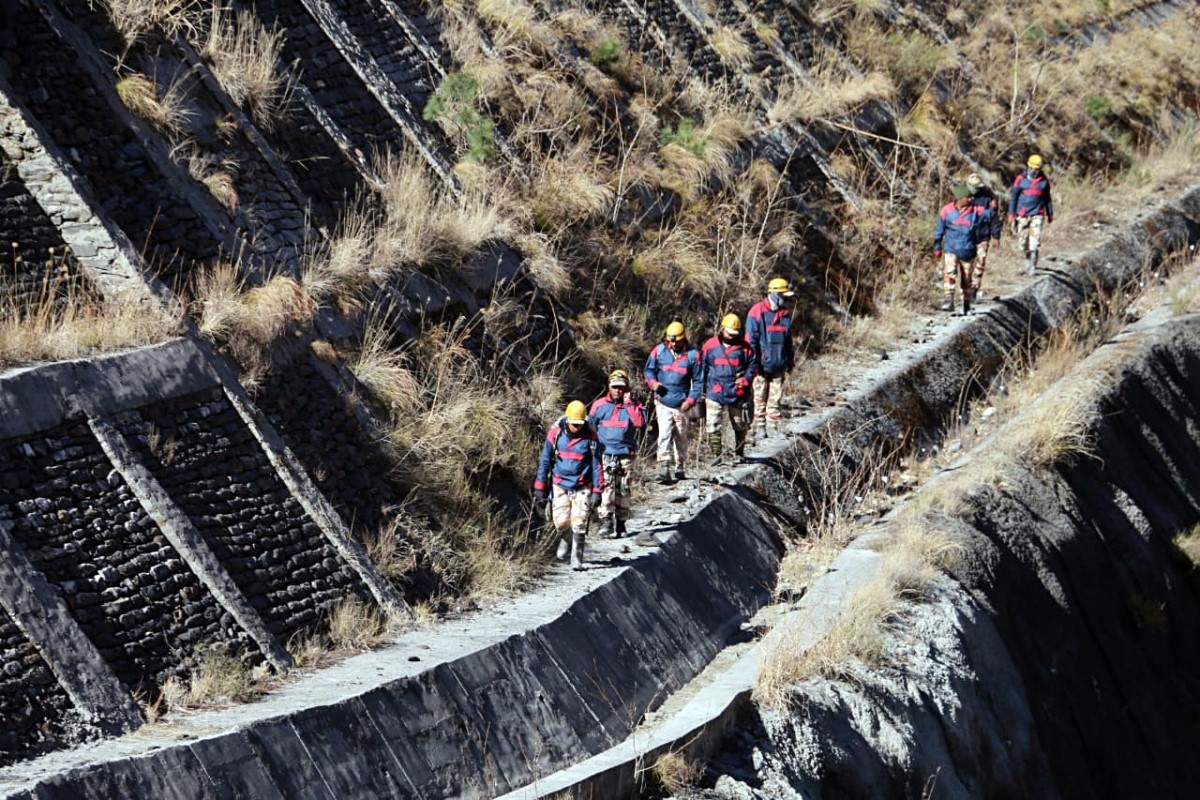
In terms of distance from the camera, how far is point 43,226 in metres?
12.6

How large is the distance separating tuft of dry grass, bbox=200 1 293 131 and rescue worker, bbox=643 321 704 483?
12.5 ft

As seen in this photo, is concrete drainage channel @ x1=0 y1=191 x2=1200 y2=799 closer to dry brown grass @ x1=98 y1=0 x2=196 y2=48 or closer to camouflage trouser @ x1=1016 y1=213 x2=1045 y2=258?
dry brown grass @ x1=98 y1=0 x2=196 y2=48

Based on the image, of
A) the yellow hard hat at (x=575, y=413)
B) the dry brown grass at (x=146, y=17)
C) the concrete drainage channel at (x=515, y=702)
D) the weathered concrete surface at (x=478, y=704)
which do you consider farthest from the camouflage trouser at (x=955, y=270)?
the dry brown grass at (x=146, y=17)

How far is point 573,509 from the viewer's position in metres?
13.7

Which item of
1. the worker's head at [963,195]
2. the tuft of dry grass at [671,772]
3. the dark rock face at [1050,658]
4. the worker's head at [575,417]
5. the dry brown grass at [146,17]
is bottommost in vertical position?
the dark rock face at [1050,658]

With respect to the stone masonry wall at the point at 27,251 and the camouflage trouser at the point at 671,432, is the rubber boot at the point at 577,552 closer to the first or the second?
the camouflage trouser at the point at 671,432

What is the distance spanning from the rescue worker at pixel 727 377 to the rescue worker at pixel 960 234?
4.98 meters

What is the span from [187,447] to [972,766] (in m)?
6.27

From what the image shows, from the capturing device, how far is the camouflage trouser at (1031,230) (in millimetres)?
22031

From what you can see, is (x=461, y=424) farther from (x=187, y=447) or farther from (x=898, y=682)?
(x=898, y=682)

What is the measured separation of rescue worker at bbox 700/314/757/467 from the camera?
52.1 ft

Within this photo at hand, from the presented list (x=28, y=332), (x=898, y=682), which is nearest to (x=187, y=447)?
(x=28, y=332)

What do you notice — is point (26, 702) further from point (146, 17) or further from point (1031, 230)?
point (1031, 230)

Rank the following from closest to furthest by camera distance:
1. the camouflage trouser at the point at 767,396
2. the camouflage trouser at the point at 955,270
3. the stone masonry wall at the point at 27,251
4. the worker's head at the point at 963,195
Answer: the stone masonry wall at the point at 27,251
the camouflage trouser at the point at 767,396
the worker's head at the point at 963,195
the camouflage trouser at the point at 955,270
